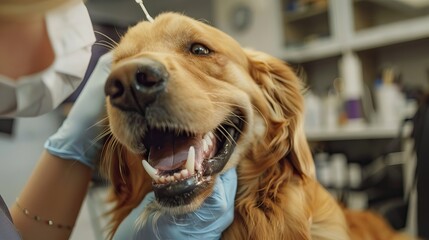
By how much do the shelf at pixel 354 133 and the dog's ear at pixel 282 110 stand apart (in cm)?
143

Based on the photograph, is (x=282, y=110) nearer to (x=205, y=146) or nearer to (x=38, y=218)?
(x=205, y=146)

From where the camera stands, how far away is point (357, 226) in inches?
45.4

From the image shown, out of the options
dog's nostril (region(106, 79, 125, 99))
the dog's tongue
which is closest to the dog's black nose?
dog's nostril (region(106, 79, 125, 99))

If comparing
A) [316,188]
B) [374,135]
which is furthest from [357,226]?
[374,135]

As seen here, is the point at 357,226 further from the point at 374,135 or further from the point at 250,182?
the point at 374,135

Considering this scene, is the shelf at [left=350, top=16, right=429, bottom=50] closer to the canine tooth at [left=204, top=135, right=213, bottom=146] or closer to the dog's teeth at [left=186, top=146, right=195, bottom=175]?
the canine tooth at [left=204, top=135, right=213, bottom=146]

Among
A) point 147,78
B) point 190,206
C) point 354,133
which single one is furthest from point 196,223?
point 354,133

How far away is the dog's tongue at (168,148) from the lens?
33.4 inches

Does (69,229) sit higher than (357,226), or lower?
higher

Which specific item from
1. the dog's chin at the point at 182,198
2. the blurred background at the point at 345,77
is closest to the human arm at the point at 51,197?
the dog's chin at the point at 182,198

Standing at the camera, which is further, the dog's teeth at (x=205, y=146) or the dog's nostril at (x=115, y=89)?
the dog's teeth at (x=205, y=146)

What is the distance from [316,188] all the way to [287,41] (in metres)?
2.11

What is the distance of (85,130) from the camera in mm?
1034

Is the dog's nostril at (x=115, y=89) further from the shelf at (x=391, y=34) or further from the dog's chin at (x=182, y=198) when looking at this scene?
the shelf at (x=391, y=34)
